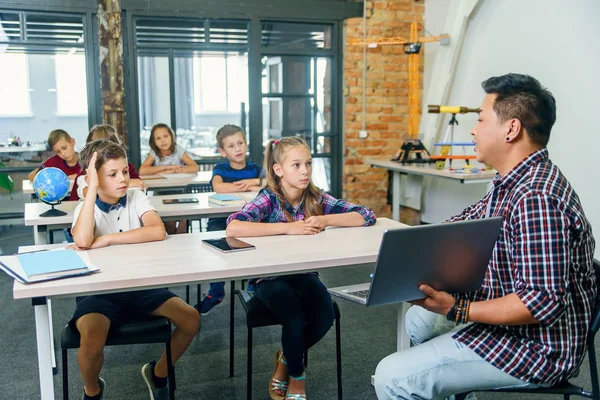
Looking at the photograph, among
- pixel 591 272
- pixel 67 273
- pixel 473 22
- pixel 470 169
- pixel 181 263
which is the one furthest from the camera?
Result: pixel 473 22

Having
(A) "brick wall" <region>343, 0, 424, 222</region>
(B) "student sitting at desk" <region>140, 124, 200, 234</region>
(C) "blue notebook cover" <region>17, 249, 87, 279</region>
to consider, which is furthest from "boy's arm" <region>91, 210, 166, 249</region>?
(A) "brick wall" <region>343, 0, 424, 222</region>

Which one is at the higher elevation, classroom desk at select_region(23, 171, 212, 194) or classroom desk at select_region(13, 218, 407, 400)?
classroom desk at select_region(23, 171, 212, 194)

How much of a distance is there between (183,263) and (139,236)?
39cm

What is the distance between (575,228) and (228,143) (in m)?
2.76

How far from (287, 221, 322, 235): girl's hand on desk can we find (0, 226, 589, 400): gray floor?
697 millimetres

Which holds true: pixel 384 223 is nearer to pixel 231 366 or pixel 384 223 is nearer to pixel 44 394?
pixel 231 366

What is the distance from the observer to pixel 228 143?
3893 mm

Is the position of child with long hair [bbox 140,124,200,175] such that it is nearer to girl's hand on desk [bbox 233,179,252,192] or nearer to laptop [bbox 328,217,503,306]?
girl's hand on desk [bbox 233,179,252,192]

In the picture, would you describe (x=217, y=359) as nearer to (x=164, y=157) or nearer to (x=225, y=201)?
(x=225, y=201)

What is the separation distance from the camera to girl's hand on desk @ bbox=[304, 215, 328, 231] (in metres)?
2.40

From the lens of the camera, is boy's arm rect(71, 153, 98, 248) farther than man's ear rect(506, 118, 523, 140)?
Yes

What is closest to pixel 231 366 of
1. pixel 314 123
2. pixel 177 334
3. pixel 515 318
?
pixel 177 334

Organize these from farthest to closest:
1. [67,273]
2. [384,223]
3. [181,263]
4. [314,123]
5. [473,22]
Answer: [314,123], [473,22], [384,223], [181,263], [67,273]

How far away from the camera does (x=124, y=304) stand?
7.11 feet
